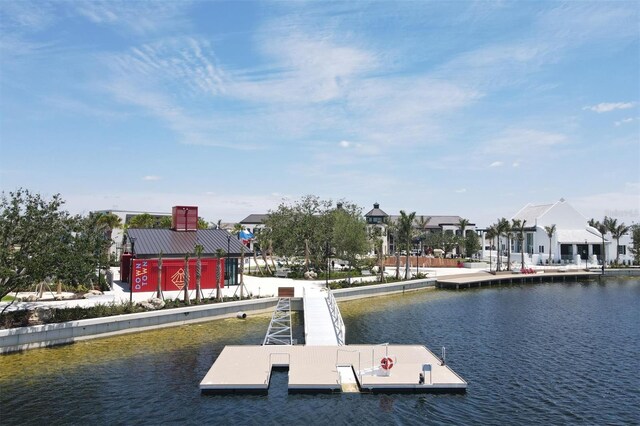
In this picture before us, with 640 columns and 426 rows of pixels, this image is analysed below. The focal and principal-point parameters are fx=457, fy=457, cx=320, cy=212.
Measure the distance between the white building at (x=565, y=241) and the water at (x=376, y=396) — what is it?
6189 centimetres

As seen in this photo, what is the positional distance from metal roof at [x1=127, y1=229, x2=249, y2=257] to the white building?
241 ft

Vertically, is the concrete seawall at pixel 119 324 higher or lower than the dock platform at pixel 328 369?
higher

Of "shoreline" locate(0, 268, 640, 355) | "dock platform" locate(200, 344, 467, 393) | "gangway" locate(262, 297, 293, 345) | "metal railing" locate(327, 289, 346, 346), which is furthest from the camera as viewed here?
"gangway" locate(262, 297, 293, 345)

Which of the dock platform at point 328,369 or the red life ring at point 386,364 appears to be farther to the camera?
the red life ring at point 386,364

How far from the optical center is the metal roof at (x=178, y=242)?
169 feet

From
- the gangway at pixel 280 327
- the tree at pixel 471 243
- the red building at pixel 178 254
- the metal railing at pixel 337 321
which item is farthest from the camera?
the tree at pixel 471 243

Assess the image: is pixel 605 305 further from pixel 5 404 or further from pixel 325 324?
pixel 5 404

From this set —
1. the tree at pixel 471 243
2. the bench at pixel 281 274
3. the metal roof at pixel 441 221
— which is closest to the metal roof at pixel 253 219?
the metal roof at pixel 441 221

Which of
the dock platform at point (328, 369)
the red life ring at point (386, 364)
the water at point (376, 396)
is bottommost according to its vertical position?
the water at point (376, 396)

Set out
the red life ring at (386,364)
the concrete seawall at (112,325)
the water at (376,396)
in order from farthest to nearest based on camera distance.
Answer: the concrete seawall at (112,325)
the red life ring at (386,364)
the water at (376,396)

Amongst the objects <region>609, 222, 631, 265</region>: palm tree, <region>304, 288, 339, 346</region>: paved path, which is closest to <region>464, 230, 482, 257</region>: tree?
<region>609, 222, 631, 265</region>: palm tree

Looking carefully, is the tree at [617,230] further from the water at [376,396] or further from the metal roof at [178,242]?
the metal roof at [178,242]

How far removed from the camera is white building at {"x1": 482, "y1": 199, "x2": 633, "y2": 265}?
103 metres

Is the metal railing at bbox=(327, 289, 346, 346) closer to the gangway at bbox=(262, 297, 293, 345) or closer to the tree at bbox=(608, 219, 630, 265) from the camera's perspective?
the gangway at bbox=(262, 297, 293, 345)
